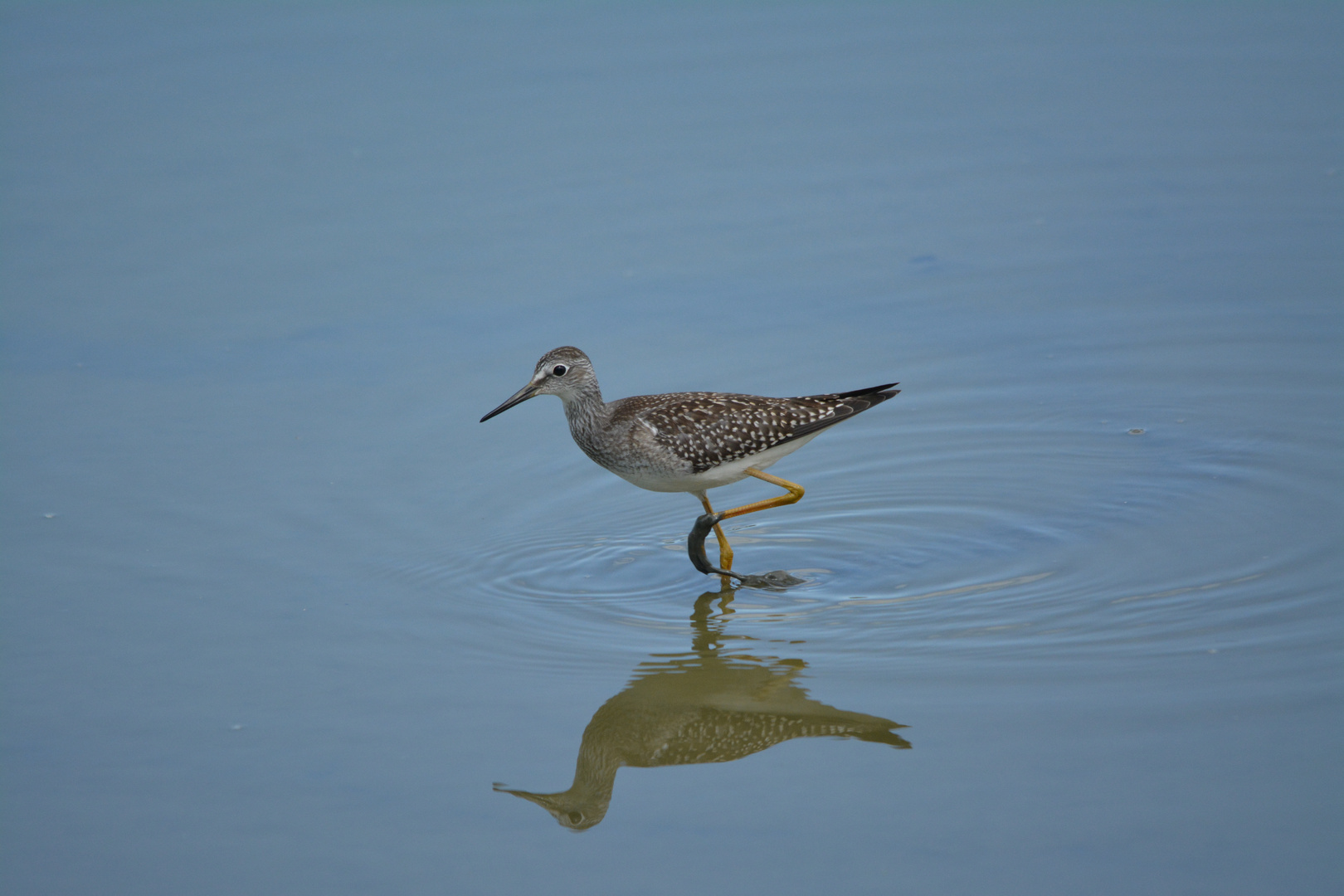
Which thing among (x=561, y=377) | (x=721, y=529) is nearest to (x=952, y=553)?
(x=721, y=529)

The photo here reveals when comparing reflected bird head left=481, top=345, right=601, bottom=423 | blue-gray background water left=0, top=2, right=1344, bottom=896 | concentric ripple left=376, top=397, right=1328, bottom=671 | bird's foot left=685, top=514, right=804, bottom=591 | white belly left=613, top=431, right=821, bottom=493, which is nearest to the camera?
blue-gray background water left=0, top=2, right=1344, bottom=896

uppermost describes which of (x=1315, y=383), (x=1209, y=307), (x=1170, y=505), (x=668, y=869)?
(x=1209, y=307)

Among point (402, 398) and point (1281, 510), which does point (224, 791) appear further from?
point (1281, 510)

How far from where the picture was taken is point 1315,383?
32.0 ft

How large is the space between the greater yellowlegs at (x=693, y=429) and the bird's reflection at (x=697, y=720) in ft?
3.95

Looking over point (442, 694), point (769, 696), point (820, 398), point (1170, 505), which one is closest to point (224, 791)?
point (442, 694)

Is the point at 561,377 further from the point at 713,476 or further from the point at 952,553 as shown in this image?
the point at 952,553

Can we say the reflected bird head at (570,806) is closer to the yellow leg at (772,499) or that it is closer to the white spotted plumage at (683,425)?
the white spotted plumage at (683,425)

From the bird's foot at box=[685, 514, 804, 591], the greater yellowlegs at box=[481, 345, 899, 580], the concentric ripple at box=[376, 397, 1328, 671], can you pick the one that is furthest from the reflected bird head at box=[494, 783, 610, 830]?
the greater yellowlegs at box=[481, 345, 899, 580]

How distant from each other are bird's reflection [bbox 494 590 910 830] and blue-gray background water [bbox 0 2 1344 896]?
33 mm

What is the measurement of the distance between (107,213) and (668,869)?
954cm

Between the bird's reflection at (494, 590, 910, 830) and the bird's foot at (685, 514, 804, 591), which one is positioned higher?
the bird's foot at (685, 514, 804, 591)

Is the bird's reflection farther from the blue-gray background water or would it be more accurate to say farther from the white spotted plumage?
the white spotted plumage

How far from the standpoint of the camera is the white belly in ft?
27.3
